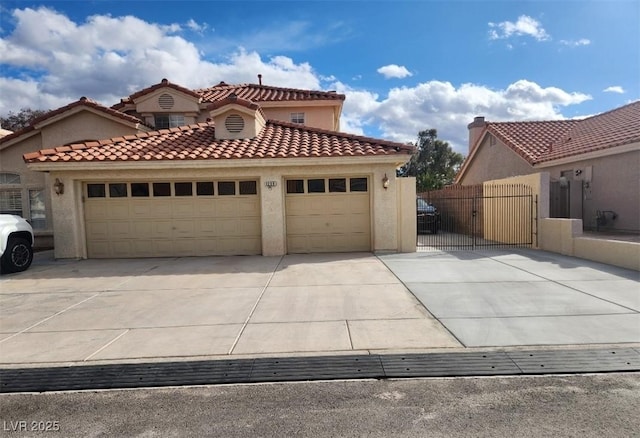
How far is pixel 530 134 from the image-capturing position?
18.8 metres

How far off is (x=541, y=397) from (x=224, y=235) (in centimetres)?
973

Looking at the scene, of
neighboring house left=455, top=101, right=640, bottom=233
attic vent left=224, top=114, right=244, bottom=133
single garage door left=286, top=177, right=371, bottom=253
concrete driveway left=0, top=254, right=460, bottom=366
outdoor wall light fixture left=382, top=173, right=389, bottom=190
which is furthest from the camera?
attic vent left=224, top=114, right=244, bottom=133

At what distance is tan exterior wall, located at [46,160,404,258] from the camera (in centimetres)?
1128

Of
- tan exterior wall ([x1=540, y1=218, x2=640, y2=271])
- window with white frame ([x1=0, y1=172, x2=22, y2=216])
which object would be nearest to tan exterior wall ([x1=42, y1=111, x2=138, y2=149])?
window with white frame ([x1=0, y1=172, x2=22, y2=216])

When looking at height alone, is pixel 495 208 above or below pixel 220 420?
above

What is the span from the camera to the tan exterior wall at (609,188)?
39.7 feet

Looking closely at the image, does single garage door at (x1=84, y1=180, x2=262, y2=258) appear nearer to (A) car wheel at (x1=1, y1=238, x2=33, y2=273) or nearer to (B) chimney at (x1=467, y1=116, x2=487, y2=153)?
(A) car wheel at (x1=1, y1=238, x2=33, y2=273)

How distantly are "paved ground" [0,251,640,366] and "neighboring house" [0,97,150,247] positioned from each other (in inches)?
215

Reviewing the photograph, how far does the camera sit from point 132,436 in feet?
10.0

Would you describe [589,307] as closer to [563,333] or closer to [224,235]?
[563,333]

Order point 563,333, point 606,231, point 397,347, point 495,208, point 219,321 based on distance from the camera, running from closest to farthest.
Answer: point 397,347 < point 563,333 < point 219,321 < point 606,231 < point 495,208

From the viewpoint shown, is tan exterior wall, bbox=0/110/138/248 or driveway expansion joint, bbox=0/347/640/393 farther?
tan exterior wall, bbox=0/110/138/248

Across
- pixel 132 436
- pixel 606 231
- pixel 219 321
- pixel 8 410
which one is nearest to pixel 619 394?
pixel 132 436

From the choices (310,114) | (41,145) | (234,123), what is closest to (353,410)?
(234,123)
